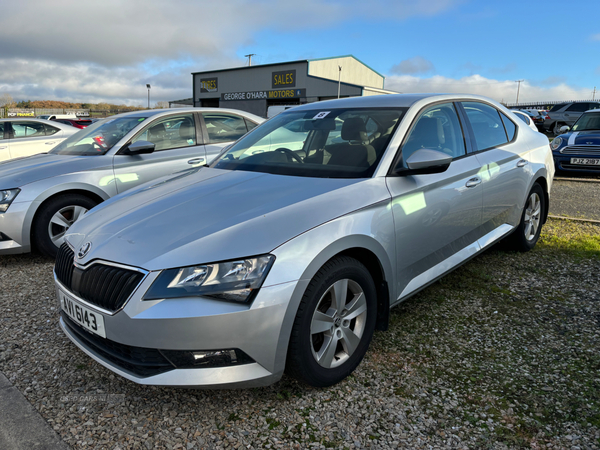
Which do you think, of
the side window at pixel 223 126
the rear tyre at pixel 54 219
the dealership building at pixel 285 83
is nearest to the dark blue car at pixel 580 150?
the side window at pixel 223 126

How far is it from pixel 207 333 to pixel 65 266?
3.68 feet

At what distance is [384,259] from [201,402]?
1.27 metres

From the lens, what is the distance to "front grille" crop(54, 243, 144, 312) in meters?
2.10

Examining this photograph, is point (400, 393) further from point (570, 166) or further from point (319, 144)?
point (570, 166)

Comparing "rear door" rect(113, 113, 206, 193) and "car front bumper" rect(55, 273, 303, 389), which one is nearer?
"car front bumper" rect(55, 273, 303, 389)

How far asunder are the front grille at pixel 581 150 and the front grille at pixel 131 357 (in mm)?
10307

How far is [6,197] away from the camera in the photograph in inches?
175

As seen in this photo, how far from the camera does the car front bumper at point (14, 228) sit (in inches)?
173

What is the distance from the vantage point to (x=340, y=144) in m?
3.12

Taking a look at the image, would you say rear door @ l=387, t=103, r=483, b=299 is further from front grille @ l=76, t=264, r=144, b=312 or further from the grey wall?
the grey wall

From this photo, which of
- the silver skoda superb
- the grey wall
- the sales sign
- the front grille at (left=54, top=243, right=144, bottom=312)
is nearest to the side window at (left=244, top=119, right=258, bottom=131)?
the silver skoda superb

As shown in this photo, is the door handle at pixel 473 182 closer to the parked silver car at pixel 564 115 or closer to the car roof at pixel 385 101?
the car roof at pixel 385 101

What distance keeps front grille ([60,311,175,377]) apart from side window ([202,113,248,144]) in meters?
3.90

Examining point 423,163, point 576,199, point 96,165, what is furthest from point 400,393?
point 576,199
